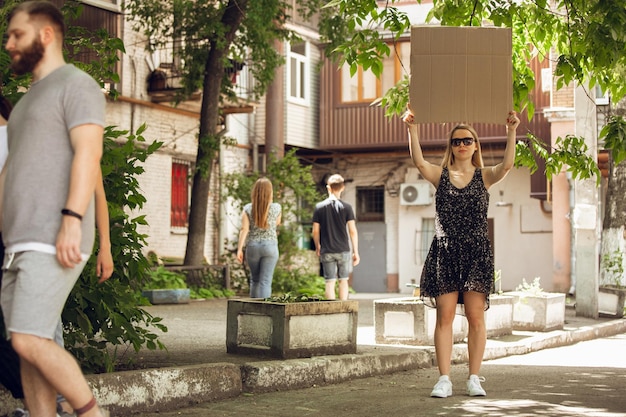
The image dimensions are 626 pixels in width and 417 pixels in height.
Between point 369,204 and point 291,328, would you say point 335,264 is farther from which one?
point 369,204

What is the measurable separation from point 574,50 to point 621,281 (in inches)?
417

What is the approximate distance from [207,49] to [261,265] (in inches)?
415

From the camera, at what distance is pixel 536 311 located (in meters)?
14.1

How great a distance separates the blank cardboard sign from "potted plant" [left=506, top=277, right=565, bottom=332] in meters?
6.33

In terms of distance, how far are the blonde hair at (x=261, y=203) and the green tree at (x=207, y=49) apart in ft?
28.2

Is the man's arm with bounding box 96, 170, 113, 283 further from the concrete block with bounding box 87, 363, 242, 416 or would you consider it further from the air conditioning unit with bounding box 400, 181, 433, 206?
the air conditioning unit with bounding box 400, 181, 433, 206

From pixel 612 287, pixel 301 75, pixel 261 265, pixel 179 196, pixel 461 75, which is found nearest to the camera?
pixel 461 75

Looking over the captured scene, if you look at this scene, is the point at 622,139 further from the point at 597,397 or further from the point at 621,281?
the point at 621,281

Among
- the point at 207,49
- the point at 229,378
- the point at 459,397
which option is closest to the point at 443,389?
the point at 459,397

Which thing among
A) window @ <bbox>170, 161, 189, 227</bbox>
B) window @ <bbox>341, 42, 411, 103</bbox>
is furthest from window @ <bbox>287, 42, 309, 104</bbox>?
window @ <bbox>170, 161, 189, 227</bbox>

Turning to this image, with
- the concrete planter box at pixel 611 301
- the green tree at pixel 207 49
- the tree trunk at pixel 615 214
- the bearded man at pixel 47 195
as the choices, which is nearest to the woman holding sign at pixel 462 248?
the bearded man at pixel 47 195

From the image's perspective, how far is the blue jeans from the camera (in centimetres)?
1227

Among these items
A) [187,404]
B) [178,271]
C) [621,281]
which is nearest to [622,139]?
[187,404]

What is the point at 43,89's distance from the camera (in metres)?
4.84
